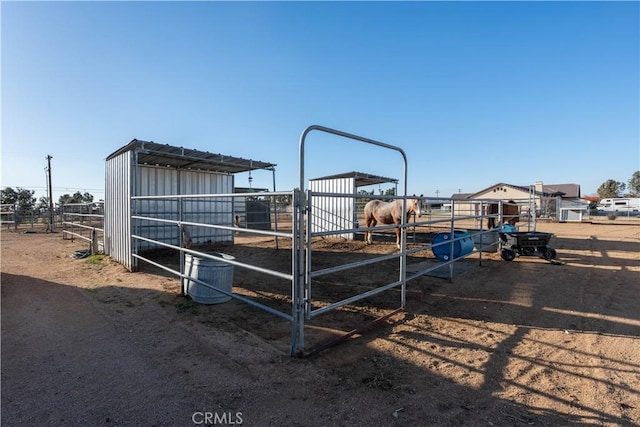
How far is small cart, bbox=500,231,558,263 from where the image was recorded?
7.46 meters

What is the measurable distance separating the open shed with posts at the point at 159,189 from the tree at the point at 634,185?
7203 cm

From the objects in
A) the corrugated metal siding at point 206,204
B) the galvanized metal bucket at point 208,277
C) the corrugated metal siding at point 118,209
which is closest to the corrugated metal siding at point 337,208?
the corrugated metal siding at point 206,204

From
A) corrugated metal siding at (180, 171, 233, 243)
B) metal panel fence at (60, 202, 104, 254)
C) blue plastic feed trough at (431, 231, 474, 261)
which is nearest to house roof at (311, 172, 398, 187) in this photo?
corrugated metal siding at (180, 171, 233, 243)

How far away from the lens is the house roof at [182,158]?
673cm

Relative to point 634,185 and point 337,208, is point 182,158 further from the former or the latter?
point 634,185

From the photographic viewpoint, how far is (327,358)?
112 inches

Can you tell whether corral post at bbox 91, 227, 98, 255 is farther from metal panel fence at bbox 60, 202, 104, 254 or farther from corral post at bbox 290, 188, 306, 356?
corral post at bbox 290, 188, 306, 356

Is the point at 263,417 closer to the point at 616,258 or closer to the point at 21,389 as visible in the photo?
the point at 21,389

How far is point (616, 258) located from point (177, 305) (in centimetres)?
1027

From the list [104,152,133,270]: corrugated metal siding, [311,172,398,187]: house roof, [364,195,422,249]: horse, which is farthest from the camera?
[311,172,398,187]: house roof

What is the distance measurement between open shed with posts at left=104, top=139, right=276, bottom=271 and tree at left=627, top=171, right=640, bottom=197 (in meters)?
72.0

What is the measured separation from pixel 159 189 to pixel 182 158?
1.98 meters

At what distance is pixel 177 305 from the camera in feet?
13.9

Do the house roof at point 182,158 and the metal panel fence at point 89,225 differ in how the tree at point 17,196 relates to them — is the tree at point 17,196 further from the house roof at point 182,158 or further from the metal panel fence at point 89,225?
the house roof at point 182,158
